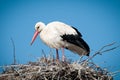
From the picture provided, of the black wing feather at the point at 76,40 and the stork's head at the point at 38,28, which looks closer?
the black wing feather at the point at 76,40

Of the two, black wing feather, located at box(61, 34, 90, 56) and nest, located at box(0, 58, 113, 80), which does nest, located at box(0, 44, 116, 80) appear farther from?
black wing feather, located at box(61, 34, 90, 56)

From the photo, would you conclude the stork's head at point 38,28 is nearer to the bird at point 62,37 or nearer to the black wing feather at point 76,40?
the bird at point 62,37

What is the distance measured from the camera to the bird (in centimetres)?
802

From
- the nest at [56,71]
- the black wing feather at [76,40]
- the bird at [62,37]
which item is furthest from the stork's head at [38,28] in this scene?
the nest at [56,71]

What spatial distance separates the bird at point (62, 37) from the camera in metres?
8.02

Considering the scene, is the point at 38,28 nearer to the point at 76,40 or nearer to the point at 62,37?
the point at 62,37

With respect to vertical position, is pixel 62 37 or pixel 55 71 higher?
pixel 62 37

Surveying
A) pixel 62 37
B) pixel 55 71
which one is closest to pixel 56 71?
pixel 55 71

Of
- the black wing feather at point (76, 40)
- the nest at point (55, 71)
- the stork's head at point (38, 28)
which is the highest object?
the stork's head at point (38, 28)

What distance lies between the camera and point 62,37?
806cm

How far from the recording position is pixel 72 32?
8.20 metres

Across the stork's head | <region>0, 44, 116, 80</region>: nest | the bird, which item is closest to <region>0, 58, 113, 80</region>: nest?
<region>0, 44, 116, 80</region>: nest

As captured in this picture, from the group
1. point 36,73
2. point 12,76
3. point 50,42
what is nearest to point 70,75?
point 36,73

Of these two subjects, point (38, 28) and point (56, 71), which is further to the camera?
point (38, 28)
